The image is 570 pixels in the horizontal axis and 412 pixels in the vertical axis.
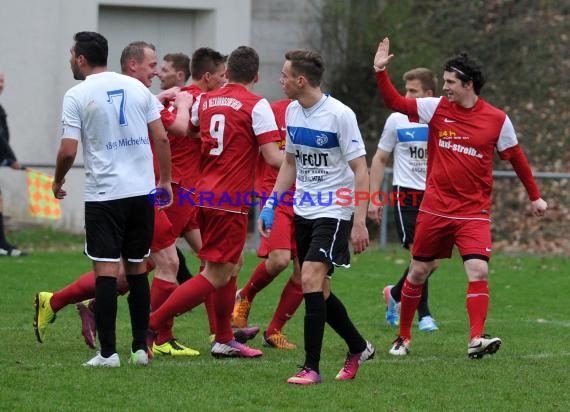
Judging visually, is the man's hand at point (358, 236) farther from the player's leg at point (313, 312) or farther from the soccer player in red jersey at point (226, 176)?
the soccer player in red jersey at point (226, 176)

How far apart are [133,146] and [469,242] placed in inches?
99.6

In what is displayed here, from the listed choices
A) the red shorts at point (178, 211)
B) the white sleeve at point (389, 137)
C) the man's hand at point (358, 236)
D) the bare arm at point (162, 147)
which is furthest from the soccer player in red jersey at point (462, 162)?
the red shorts at point (178, 211)

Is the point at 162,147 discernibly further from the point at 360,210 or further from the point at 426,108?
the point at 426,108

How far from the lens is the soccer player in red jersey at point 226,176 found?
28.1 ft

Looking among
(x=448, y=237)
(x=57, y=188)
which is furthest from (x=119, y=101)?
(x=448, y=237)

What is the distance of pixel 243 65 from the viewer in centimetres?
873

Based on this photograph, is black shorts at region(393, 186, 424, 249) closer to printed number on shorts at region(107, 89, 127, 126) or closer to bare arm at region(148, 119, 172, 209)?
bare arm at region(148, 119, 172, 209)

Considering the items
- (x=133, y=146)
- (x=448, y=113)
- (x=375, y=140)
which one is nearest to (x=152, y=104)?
(x=133, y=146)

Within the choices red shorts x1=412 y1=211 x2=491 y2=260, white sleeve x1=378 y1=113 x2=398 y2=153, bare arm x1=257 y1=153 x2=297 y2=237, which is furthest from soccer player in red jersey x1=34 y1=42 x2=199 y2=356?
white sleeve x1=378 y1=113 x2=398 y2=153

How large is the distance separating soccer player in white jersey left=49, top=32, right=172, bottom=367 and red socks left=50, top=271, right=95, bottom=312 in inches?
33.8

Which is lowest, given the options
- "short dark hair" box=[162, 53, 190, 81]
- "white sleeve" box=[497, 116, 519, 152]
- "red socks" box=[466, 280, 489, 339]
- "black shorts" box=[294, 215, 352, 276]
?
"red socks" box=[466, 280, 489, 339]

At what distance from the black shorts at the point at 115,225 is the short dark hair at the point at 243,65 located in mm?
1264

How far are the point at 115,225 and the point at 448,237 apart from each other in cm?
255

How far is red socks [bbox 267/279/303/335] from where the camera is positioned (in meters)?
9.56
